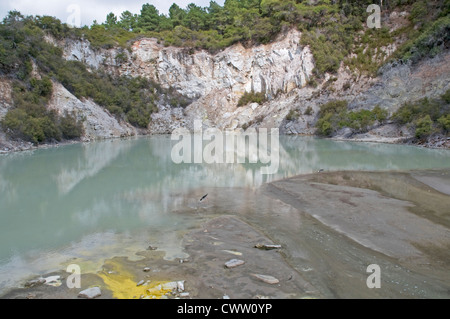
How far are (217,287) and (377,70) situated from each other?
46.9 m

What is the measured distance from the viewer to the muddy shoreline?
5652mm

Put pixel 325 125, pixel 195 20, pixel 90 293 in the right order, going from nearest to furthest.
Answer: pixel 90 293, pixel 325 125, pixel 195 20

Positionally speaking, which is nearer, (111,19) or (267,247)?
(267,247)

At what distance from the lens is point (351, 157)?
24281 mm

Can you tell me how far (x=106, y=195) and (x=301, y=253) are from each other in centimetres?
911

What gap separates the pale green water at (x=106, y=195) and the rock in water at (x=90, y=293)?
1.55m

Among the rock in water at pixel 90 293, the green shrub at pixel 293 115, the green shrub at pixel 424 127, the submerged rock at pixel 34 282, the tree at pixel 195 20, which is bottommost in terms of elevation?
the submerged rock at pixel 34 282

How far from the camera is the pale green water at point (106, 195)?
795 cm

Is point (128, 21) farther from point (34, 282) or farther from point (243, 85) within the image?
point (34, 282)

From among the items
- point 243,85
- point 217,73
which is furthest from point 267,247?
point 217,73

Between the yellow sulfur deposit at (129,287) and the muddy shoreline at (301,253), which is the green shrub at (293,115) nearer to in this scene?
the muddy shoreline at (301,253)

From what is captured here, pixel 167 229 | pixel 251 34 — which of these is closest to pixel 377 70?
pixel 251 34

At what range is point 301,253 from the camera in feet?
24.3

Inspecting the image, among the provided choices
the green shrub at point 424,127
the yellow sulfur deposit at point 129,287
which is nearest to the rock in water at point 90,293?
the yellow sulfur deposit at point 129,287
